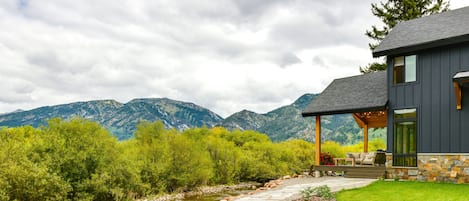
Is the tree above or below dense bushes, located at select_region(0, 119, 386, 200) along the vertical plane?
above

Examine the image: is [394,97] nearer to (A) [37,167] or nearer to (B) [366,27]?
(A) [37,167]

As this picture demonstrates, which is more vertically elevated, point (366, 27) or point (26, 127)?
point (366, 27)

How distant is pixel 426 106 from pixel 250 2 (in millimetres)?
9575

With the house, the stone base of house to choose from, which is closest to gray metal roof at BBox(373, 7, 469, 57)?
the house

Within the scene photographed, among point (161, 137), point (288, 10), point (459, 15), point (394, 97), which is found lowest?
point (161, 137)

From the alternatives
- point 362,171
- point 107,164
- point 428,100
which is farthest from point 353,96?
point 107,164

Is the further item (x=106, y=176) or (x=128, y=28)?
(x=128, y=28)

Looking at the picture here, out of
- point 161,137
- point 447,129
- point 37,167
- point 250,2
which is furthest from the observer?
point 161,137

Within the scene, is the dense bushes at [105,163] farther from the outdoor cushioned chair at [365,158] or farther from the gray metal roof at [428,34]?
the gray metal roof at [428,34]

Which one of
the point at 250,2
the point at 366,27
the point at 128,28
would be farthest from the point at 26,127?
the point at 366,27

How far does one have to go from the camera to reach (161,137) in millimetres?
25078

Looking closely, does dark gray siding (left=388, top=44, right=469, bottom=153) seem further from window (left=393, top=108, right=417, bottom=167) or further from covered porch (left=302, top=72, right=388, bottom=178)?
covered porch (left=302, top=72, right=388, bottom=178)

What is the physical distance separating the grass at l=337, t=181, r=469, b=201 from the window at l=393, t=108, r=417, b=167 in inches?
54.2

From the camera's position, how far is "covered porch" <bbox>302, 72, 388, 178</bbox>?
51.9 feet
